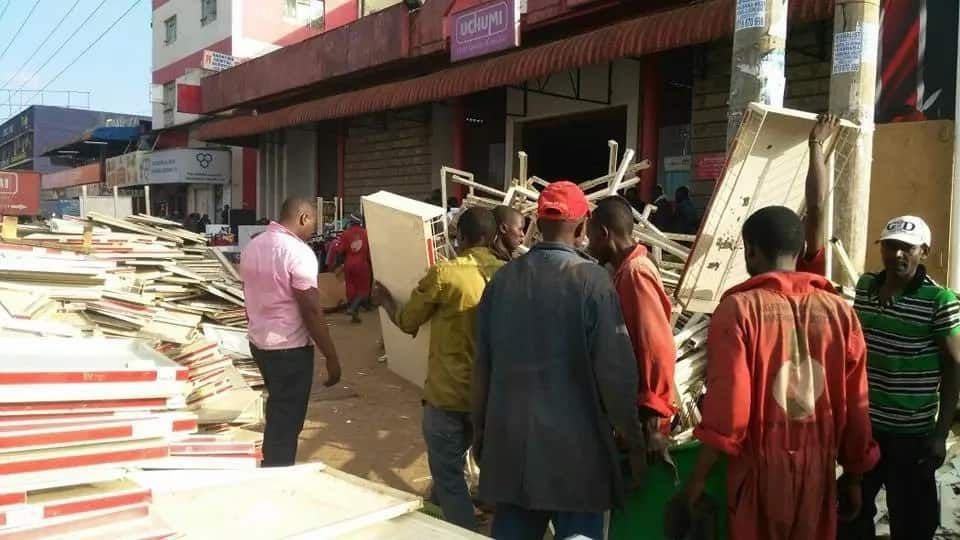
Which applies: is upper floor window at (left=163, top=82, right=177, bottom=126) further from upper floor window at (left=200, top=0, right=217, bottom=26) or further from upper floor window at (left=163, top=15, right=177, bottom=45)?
upper floor window at (left=200, top=0, right=217, bottom=26)

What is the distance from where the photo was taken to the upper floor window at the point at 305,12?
2606cm

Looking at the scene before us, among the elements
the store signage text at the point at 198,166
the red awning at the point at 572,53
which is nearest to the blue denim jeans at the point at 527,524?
the red awning at the point at 572,53

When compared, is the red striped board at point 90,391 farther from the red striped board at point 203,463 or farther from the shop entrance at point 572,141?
the shop entrance at point 572,141

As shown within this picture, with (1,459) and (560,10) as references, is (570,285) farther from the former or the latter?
(560,10)

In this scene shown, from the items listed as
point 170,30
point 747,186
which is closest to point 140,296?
point 747,186

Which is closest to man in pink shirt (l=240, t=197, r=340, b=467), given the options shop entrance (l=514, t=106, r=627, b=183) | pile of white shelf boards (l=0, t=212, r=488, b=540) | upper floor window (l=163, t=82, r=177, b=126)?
pile of white shelf boards (l=0, t=212, r=488, b=540)

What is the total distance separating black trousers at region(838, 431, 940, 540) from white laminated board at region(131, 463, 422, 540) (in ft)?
6.22

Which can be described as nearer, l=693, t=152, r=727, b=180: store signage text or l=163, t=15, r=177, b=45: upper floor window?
l=693, t=152, r=727, b=180: store signage text

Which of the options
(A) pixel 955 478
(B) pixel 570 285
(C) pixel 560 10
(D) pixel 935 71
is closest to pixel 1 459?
(B) pixel 570 285

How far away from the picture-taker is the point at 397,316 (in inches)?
146

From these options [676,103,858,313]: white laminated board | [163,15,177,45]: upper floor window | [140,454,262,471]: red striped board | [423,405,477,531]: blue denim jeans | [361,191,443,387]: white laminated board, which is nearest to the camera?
[140,454,262,471]: red striped board

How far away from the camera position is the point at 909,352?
9.21 feet

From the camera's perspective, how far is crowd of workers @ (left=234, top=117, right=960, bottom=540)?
2.27 m

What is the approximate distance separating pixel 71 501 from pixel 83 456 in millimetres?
139
